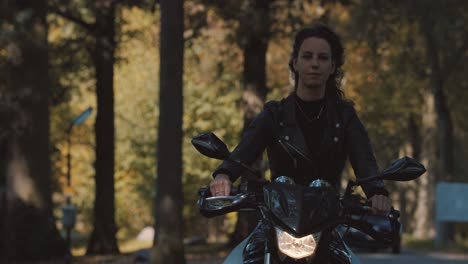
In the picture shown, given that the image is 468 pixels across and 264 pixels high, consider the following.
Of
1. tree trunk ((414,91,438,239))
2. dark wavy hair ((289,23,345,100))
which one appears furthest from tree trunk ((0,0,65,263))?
tree trunk ((414,91,438,239))

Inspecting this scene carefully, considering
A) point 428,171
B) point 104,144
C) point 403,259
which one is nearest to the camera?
point 403,259

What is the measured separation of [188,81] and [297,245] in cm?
3944

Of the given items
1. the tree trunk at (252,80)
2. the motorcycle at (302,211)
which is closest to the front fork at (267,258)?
the motorcycle at (302,211)

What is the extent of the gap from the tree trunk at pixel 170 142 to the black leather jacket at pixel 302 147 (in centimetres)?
Answer: 969

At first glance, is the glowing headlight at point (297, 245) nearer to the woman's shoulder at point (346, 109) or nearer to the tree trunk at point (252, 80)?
the woman's shoulder at point (346, 109)

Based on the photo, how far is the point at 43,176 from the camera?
21.2m

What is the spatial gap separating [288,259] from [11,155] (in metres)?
17.8

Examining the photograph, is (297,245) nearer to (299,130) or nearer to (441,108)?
(299,130)

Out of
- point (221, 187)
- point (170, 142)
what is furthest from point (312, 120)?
point (170, 142)

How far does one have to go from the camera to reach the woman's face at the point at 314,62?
455cm

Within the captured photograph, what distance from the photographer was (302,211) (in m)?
3.69

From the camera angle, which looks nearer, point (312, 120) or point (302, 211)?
point (302, 211)

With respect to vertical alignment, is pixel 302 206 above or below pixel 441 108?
below

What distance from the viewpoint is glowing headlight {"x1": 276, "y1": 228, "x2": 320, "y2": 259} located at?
3.71 m
